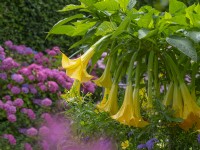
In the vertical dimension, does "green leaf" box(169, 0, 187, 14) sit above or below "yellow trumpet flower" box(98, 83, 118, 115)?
above

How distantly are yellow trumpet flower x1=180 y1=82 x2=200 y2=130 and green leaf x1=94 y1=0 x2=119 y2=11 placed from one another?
31 centimetres

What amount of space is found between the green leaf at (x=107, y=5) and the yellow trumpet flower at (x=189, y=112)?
31 centimetres

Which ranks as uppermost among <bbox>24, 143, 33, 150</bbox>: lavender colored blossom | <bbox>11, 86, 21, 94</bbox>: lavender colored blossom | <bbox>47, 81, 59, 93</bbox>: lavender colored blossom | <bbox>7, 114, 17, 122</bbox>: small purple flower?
<bbox>47, 81, 59, 93</bbox>: lavender colored blossom

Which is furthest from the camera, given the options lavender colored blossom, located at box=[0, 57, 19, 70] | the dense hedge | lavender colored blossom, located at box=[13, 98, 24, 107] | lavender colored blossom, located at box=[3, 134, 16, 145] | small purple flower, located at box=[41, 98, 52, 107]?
the dense hedge

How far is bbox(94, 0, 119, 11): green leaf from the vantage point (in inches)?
55.6

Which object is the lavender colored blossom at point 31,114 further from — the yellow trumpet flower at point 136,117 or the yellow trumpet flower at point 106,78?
the yellow trumpet flower at point 136,117

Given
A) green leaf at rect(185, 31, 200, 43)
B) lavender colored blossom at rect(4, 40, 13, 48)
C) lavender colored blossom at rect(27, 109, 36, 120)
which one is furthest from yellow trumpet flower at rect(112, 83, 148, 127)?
lavender colored blossom at rect(4, 40, 13, 48)

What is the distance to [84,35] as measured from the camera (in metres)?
1.58

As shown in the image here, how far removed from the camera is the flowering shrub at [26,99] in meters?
3.93

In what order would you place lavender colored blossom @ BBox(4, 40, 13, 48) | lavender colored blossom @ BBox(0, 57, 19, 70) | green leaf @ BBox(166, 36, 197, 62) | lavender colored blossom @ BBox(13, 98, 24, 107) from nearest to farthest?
green leaf @ BBox(166, 36, 197, 62) < lavender colored blossom @ BBox(13, 98, 24, 107) < lavender colored blossom @ BBox(0, 57, 19, 70) < lavender colored blossom @ BBox(4, 40, 13, 48)

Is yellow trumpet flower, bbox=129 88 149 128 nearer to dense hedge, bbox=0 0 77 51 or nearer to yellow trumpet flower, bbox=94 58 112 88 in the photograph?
yellow trumpet flower, bbox=94 58 112 88

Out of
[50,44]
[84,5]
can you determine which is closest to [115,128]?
[84,5]

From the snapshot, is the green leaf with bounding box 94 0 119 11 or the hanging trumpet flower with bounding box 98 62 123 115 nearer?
the green leaf with bounding box 94 0 119 11

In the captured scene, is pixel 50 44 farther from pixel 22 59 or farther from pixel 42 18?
pixel 22 59
